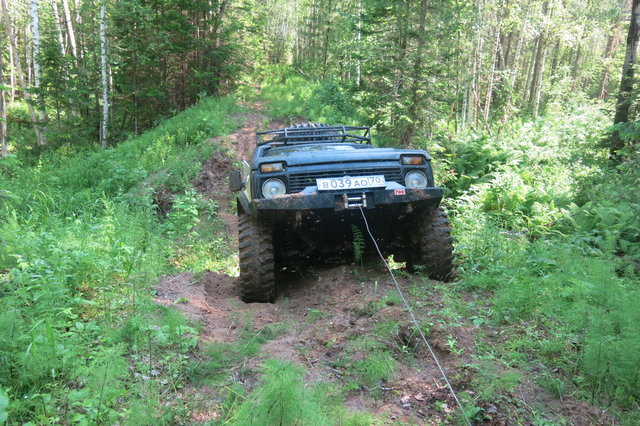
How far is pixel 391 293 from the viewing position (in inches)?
177

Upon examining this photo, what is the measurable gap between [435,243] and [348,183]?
1384 mm

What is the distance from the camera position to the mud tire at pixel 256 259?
15.7ft

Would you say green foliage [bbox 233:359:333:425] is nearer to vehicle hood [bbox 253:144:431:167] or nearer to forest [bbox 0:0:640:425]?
forest [bbox 0:0:640:425]

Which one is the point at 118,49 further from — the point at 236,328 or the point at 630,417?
the point at 630,417

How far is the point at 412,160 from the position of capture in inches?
190

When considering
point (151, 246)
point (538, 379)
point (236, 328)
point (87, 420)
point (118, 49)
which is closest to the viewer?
point (87, 420)

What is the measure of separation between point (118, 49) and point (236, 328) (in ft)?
59.9

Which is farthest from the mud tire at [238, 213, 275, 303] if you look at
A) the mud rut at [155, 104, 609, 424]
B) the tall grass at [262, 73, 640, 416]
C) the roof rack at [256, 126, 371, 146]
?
the tall grass at [262, 73, 640, 416]

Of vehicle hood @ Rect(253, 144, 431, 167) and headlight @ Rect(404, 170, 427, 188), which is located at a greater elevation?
vehicle hood @ Rect(253, 144, 431, 167)

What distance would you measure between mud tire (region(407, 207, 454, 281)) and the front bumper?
1.73 feet

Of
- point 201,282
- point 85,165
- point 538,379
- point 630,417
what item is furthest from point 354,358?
point 85,165

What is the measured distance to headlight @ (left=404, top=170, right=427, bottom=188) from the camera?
4820 mm

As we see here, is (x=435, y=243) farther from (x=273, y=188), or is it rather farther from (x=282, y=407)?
(x=282, y=407)

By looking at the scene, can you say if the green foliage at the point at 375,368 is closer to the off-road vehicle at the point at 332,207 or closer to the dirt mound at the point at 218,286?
the off-road vehicle at the point at 332,207
